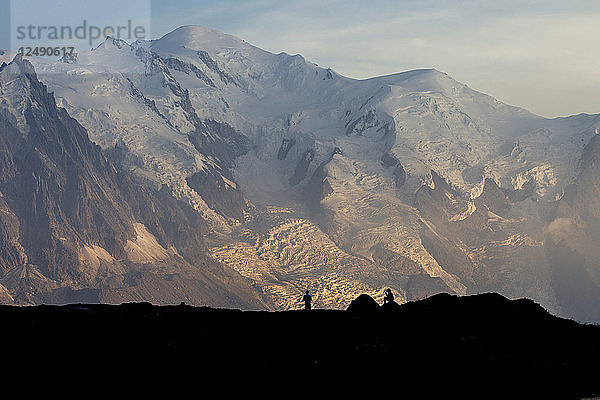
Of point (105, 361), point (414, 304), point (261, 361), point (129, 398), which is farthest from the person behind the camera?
point (414, 304)

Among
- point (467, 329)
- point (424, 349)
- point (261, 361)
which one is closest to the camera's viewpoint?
point (261, 361)

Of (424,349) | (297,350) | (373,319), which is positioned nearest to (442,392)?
(424,349)

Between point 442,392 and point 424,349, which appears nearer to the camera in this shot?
point 442,392

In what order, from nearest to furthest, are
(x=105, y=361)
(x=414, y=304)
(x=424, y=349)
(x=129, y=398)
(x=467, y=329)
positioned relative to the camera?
(x=129, y=398), (x=105, y=361), (x=424, y=349), (x=467, y=329), (x=414, y=304)

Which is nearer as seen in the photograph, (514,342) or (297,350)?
(297,350)

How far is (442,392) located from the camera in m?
50.6

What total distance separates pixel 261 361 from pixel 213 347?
3313 mm

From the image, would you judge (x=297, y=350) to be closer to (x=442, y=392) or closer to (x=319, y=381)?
(x=319, y=381)

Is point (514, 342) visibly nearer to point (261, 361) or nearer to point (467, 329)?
point (467, 329)

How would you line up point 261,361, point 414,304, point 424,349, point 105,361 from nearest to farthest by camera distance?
point 105,361 → point 261,361 → point 424,349 → point 414,304

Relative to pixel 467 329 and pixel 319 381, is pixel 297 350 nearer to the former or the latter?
pixel 319 381

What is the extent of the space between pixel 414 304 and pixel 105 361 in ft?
88.1

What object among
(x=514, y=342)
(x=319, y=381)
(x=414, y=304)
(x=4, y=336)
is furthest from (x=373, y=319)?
(x=4, y=336)

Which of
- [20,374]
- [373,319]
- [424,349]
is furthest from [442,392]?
[20,374]
